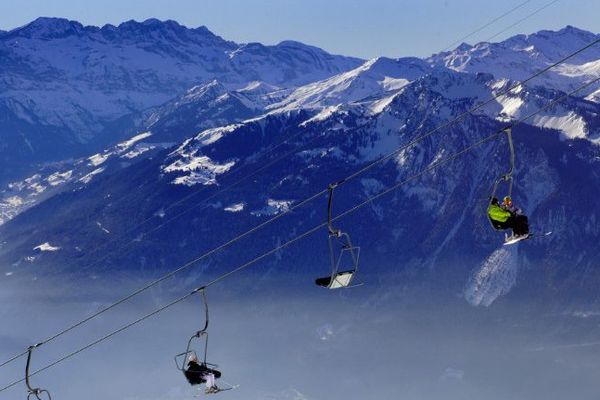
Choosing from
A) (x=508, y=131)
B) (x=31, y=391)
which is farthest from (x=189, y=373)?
(x=508, y=131)

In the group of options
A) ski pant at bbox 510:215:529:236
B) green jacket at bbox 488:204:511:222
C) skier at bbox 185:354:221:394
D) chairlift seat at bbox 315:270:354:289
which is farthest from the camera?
skier at bbox 185:354:221:394

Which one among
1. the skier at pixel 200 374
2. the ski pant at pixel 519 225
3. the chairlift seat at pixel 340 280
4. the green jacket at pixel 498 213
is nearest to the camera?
the chairlift seat at pixel 340 280

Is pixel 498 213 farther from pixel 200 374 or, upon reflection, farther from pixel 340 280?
pixel 200 374

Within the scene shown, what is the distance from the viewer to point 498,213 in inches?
1943

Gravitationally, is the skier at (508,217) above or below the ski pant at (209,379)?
above

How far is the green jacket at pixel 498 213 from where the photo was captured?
162 feet

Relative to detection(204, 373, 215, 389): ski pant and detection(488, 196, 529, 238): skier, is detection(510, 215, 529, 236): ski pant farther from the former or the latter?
detection(204, 373, 215, 389): ski pant

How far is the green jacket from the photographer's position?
4925 centimetres

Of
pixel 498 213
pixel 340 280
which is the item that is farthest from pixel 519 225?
pixel 340 280

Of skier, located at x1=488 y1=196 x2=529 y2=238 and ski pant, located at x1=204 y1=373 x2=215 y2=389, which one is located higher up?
skier, located at x1=488 y1=196 x2=529 y2=238

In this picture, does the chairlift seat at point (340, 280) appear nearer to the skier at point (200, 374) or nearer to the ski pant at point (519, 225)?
the skier at point (200, 374)

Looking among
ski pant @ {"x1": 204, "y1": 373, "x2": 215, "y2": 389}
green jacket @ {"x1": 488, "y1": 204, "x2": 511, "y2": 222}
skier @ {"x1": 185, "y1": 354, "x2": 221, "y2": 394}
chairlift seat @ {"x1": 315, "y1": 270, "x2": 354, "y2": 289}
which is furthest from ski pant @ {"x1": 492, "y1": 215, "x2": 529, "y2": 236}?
ski pant @ {"x1": 204, "y1": 373, "x2": 215, "y2": 389}

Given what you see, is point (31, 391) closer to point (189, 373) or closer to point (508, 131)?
→ point (189, 373)

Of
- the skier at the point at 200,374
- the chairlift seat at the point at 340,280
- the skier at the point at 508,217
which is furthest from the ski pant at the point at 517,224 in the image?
the skier at the point at 200,374
